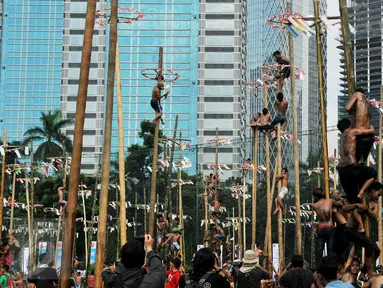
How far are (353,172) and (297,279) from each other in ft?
8.39

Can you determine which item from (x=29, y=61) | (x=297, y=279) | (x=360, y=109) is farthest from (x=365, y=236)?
(x=29, y=61)

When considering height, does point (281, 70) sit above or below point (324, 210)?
above

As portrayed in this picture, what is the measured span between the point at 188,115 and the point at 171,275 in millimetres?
110642

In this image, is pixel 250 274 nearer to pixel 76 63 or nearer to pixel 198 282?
pixel 198 282

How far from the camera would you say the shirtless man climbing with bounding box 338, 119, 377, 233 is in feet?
38.9

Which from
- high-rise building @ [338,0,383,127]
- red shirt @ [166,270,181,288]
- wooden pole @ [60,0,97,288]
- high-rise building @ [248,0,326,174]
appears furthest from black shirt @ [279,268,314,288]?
high-rise building @ [248,0,326,174]

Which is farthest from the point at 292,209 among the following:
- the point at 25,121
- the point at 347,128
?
the point at 25,121

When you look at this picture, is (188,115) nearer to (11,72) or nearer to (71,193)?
(11,72)

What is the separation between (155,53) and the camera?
128m

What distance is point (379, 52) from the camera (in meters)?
108

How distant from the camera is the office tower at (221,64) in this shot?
129 meters

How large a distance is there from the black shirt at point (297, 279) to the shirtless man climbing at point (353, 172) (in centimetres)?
187

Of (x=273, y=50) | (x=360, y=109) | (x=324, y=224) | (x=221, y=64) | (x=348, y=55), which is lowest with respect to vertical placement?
(x=324, y=224)

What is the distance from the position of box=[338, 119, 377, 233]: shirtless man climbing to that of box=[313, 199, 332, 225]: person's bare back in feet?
10.0
